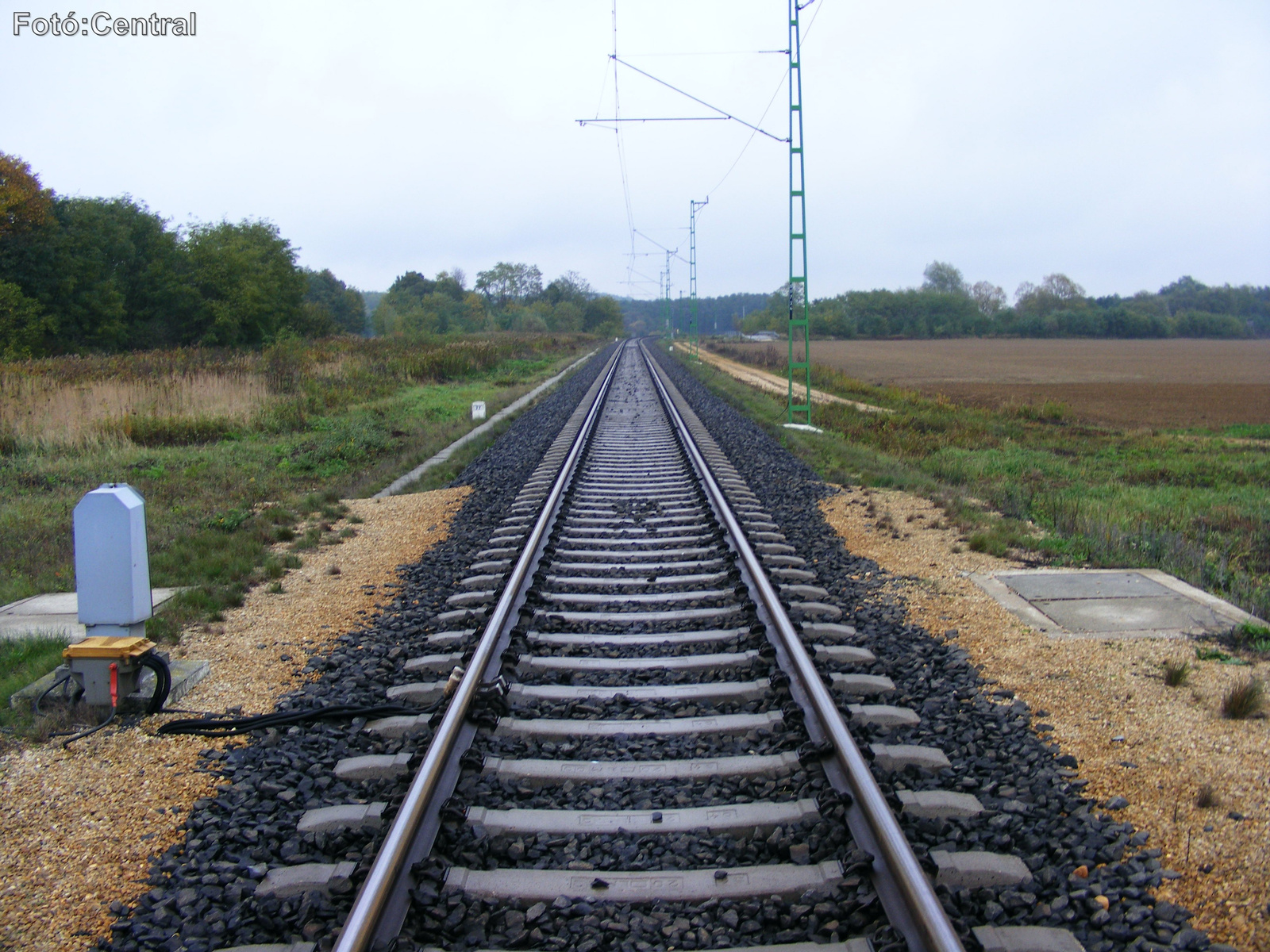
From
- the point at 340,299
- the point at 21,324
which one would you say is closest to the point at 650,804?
the point at 21,324

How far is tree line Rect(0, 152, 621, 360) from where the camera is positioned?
40219 mm

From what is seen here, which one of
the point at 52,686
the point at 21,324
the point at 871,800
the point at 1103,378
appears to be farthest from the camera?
the point at 1103,378

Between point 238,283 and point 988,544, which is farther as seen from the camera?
point 238,283

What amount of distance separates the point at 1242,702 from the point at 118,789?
498 cm

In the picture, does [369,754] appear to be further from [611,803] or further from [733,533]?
[733,533]

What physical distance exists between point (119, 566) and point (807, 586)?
409 centimetres

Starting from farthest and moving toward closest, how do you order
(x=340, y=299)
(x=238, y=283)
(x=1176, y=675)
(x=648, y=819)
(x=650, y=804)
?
(x=340, y=299), (x=238, y=283), (x=1176, y=675), (x=650, y=804), (x=648, y=819)

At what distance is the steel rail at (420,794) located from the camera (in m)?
2.46

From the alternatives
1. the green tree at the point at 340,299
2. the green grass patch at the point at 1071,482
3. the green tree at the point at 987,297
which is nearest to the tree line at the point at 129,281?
the green tree at the point at 340,299

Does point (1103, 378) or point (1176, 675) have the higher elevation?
point (1103, 378)

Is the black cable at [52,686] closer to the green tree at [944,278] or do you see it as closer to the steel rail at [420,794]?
the steel rail at [420,794]

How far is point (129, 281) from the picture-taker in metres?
49.8

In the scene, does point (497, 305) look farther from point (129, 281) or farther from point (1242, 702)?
point (1242, 702)

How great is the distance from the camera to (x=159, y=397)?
49.6 ft
